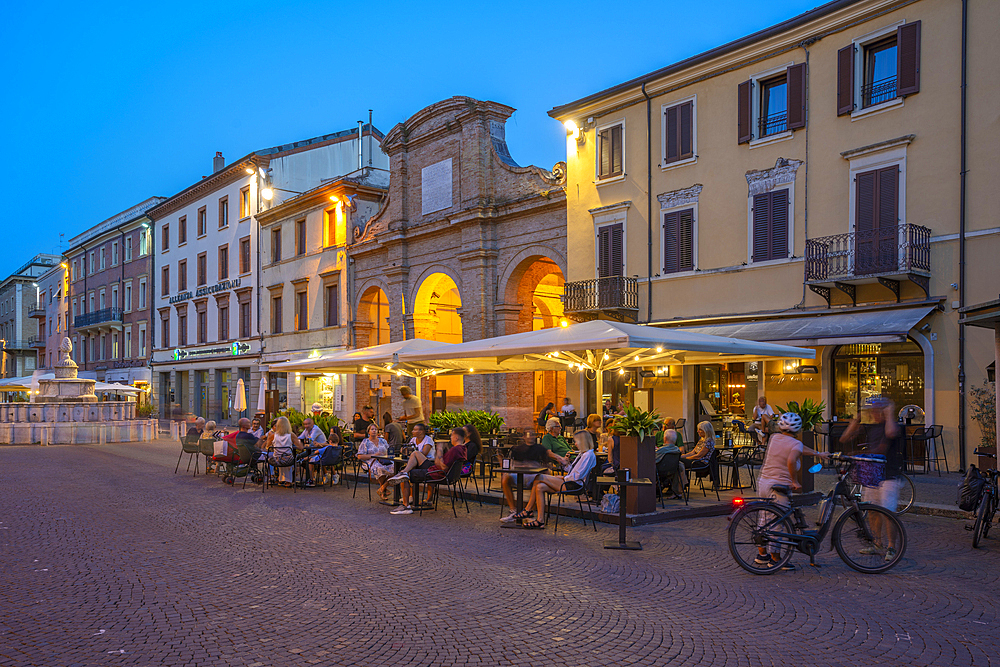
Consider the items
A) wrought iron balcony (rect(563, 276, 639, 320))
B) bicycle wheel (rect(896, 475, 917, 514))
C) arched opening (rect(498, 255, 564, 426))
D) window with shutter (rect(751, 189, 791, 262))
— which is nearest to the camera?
bicycle wheel (rect(896, 475, 917, 514))

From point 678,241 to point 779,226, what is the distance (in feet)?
9.02

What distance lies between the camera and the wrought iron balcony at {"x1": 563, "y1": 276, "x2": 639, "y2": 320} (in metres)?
20.3

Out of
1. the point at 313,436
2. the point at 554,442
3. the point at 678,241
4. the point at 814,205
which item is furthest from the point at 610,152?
the point at 554,442

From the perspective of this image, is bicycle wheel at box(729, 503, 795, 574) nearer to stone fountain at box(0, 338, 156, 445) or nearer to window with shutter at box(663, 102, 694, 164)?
window with shutter at box(663, 102, 694, 164)

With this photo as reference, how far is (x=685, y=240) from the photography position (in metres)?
19.3

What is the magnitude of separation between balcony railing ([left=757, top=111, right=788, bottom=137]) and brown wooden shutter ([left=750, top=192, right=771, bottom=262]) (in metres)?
1.46

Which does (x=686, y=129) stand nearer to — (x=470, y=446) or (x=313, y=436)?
(x=470, y=446)

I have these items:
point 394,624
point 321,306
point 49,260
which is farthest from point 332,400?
point 49,260

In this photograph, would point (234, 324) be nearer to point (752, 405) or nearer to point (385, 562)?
point (752, 405)

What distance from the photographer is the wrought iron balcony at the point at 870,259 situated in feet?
48.1

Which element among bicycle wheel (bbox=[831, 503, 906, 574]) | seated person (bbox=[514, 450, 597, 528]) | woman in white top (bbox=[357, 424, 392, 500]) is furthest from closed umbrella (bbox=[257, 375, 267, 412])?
bicycle wheel (bbox=[831, 503, 906, 574])

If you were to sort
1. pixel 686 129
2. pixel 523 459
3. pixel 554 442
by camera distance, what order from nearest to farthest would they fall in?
pixel 523 459, pixel 554 442, pixel 686 129

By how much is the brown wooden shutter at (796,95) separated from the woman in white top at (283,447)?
1247cm

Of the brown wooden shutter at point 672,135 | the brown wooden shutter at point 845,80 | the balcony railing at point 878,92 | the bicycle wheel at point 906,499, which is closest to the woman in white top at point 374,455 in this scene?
the bicycle wheel at point 906,499
